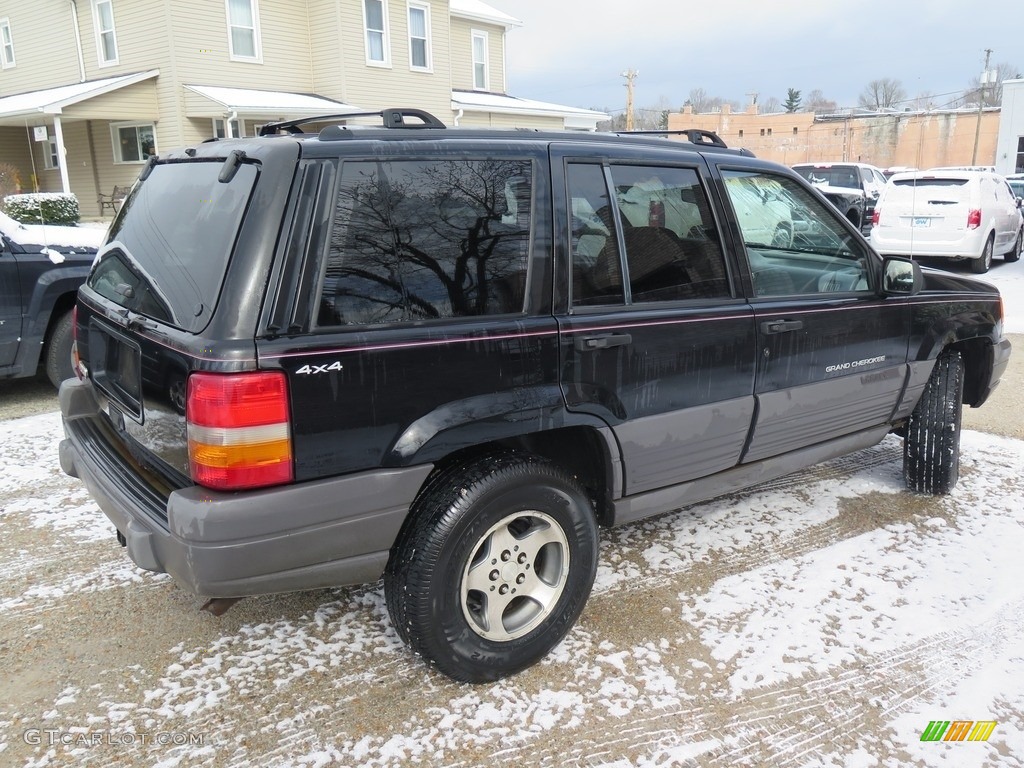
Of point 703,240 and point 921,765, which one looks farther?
point 703,240

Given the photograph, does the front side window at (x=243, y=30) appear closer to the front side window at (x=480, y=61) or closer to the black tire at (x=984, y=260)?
the front side window at (x=480, y=61)

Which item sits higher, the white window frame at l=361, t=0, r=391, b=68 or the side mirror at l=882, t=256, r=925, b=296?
the white window frame at l=361, t=0, r=391, b=68

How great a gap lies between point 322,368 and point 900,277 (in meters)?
2.92

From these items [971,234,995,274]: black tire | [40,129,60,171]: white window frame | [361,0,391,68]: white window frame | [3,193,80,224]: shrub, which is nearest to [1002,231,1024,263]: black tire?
[971,234,995,274]: black tire

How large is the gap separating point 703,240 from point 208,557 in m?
2.28

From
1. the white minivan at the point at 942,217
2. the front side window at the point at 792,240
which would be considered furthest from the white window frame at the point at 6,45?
the front side window at the point at 792,240

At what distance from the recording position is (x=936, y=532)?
4.05 meters

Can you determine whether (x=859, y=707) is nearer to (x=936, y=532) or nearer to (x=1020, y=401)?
(x=936, y=532)

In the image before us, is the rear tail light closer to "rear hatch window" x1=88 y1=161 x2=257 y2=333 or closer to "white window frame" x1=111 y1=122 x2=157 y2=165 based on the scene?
"rear hatch window" x1=88 y1=161 x2=257 y2=333

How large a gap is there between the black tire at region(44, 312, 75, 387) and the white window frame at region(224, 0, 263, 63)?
14.9 m

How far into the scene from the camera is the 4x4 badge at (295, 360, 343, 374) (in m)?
2.32

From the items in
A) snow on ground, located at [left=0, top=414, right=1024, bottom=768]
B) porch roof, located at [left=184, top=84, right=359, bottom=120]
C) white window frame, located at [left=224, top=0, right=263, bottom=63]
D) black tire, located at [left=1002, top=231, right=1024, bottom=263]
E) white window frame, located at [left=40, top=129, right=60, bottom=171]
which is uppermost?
white window frame, located at [left=224, top=0, right=263, bottom=63]

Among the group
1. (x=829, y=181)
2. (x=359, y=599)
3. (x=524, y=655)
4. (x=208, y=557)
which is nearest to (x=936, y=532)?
(x=524, y=655)

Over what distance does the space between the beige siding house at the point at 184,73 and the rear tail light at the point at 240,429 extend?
15.8 meters
